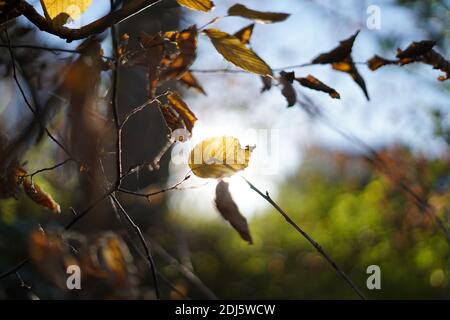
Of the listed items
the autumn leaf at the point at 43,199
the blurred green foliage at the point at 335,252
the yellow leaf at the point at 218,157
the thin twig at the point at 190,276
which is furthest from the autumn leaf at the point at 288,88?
the blurred green foliage at the point at 335,252

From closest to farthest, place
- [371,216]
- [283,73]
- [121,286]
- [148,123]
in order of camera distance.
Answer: [283,73] → [121,286] → [148,123] → [371,216]

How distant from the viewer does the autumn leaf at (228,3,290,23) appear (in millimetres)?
825

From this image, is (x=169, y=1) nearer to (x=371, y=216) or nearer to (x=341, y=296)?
(x=341, y=296)

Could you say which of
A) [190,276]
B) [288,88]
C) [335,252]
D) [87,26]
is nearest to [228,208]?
[288,88]

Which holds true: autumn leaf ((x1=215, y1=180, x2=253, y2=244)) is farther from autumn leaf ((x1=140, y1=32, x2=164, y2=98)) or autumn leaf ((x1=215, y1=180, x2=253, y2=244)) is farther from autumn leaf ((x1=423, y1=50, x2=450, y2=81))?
autumn leaf ((x1=423, y1=50, x2=450, y2=81))

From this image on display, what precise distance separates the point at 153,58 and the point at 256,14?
0.57 feet

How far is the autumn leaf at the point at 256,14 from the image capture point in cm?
82

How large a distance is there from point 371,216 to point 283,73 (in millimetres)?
2655

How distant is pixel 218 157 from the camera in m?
0.75

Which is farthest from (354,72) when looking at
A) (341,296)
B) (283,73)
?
(341,296)

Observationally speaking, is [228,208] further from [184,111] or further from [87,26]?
[87,26]

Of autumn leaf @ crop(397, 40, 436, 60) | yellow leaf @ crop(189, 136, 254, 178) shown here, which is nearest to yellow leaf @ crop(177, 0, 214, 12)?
yellow leaf @ crop(189, 136, 254, 178)
